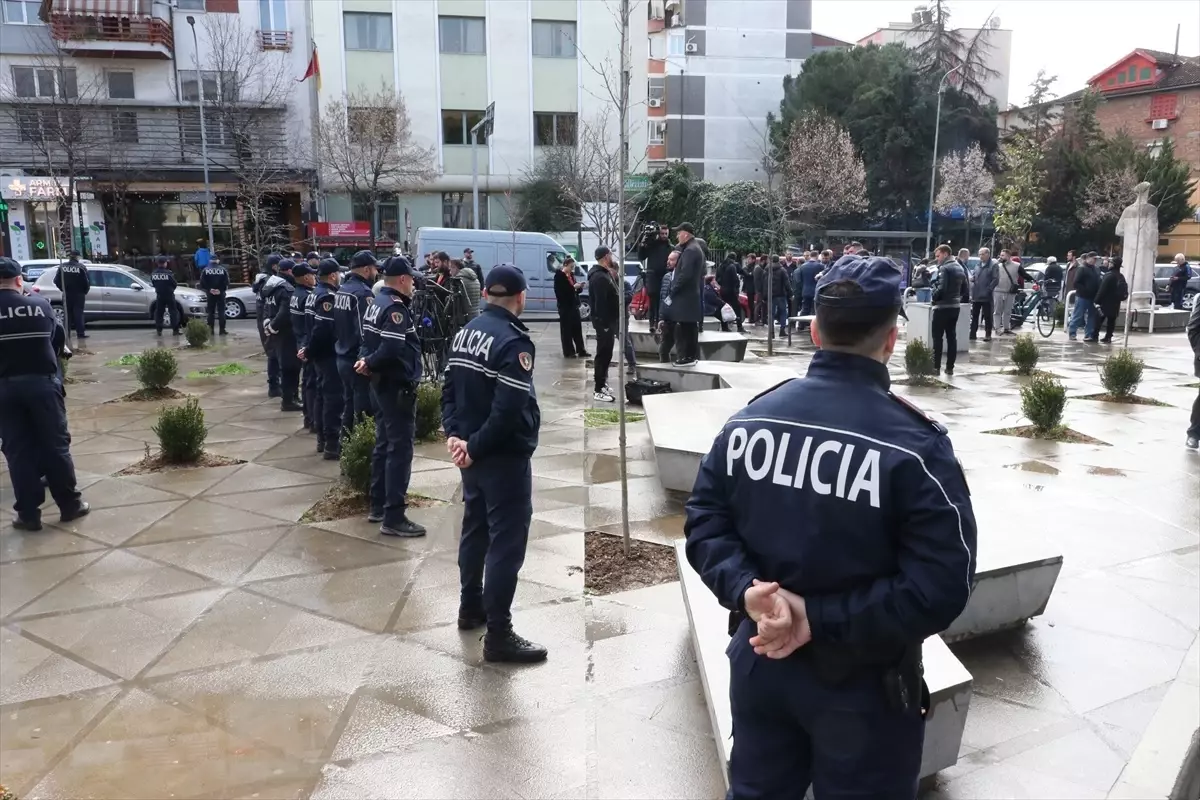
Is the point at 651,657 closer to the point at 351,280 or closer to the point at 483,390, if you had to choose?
the point at 483,390

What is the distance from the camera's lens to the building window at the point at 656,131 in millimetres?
54094

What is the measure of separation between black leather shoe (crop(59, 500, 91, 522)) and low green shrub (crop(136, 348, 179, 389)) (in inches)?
215

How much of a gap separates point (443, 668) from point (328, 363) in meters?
4.92

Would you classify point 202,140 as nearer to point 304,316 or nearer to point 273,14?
point 273,14

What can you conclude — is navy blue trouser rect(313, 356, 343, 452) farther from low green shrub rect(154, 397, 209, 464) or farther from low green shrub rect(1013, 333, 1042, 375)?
low green shrub rect(1013, 333, 1042, 375)

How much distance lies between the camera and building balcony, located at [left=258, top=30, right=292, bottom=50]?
116 feet

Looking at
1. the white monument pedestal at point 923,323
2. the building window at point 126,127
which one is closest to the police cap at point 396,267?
the white monument pedestal at point 923,323

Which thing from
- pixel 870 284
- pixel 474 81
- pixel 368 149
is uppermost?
pixel 474 81

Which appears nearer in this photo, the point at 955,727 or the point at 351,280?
the point at 955,727

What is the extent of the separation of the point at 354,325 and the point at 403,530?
2.16 metres

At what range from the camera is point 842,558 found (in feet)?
6.86

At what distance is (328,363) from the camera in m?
8.69

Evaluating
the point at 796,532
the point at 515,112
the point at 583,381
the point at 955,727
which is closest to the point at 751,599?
the point at 796,532

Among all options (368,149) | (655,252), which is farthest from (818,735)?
(368,149)
